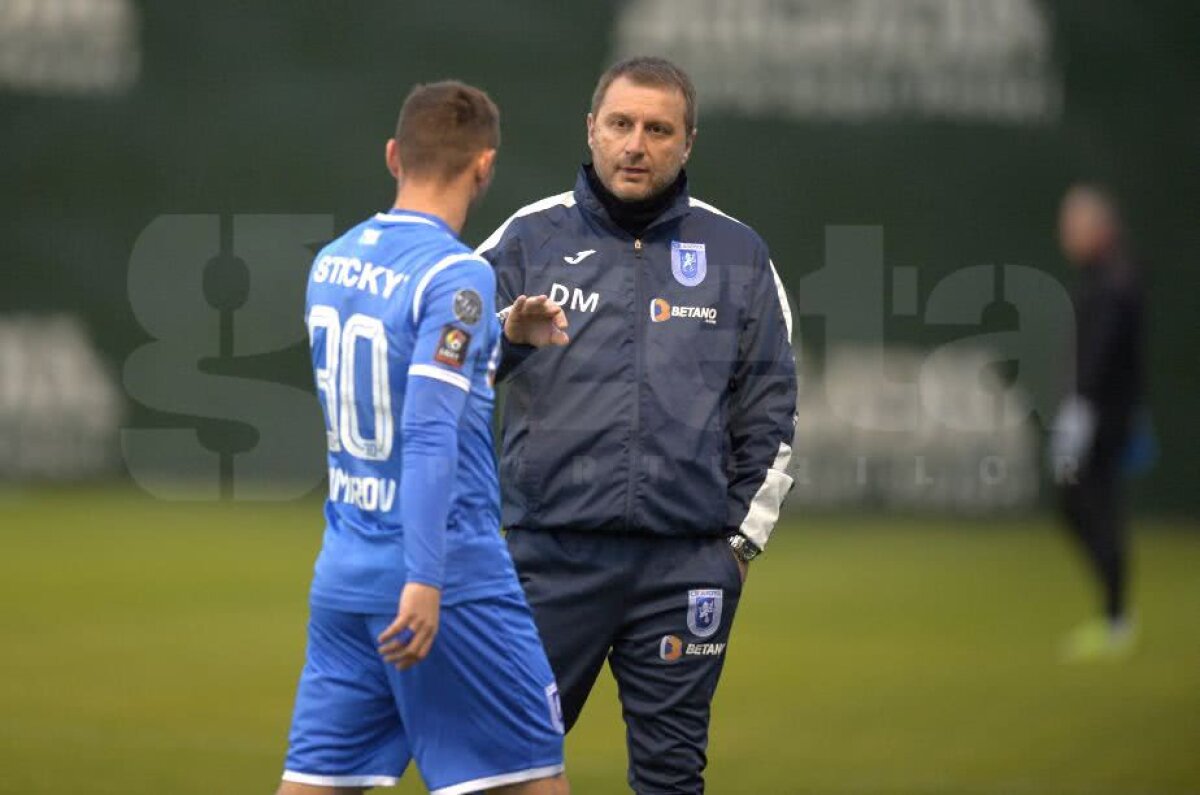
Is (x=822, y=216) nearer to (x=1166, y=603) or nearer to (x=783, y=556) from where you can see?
(x=783, y=556)

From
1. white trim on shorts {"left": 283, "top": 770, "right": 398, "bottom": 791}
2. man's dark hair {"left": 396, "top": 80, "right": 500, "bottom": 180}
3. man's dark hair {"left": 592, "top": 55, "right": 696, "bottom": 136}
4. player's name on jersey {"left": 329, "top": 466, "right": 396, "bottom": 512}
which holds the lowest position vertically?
white trim on shorts {"left": 283, "top": 770, "right": 398, "bottom": 791}

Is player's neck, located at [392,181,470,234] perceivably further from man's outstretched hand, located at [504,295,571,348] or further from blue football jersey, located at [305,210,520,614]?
man's outstretched hand, located at [504,295,571,348]

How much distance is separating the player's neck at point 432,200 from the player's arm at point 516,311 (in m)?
0.33

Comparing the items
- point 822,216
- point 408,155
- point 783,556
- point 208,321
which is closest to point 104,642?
point 208,321

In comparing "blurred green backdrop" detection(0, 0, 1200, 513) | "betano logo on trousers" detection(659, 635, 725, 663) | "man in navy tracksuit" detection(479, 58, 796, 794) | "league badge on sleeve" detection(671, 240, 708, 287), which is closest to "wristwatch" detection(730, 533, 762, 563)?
"man in navy tracksuit" detection(479, 58, 796, 794)

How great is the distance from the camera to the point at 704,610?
16.5 feet

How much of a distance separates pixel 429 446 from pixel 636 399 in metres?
1.05

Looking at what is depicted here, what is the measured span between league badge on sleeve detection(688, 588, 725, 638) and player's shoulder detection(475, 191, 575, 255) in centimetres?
102

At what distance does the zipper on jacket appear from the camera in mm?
4934

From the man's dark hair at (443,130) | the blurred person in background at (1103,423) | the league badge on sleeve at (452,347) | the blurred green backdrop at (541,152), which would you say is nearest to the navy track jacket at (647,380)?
the man's dark hair at (443,130)

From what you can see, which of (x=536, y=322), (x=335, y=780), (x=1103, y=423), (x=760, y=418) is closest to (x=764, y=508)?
(x=760, y=418)

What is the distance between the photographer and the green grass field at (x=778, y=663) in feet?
23.2

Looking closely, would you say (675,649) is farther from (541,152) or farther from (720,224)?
(541,152)

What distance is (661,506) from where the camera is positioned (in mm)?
4938
